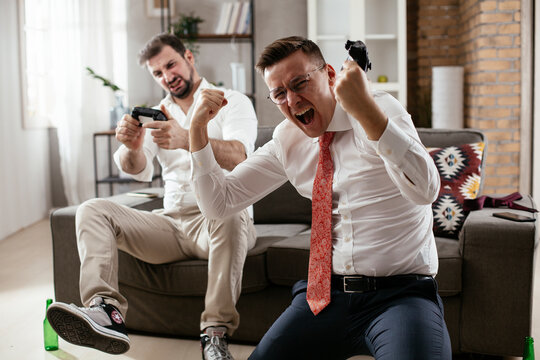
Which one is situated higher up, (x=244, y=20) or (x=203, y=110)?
(x=244, y=20)

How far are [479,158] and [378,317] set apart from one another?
52.6 inches

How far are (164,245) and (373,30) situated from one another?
3.14 metres

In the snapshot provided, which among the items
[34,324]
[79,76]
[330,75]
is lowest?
[34,324]

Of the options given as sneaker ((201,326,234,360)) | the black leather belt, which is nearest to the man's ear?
the black leather belt

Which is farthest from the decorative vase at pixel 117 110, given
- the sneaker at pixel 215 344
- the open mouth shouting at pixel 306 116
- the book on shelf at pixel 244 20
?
the open mouth shouting at pixel 306 116

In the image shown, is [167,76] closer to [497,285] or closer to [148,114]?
[148,114]

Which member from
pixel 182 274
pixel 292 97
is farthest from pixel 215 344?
pixel 292 97

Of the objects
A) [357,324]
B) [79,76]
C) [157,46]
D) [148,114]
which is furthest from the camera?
[79,76]

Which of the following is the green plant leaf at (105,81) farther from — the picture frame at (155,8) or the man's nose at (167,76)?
the man's nose at (167,76)

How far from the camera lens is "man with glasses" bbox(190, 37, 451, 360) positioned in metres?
1.41

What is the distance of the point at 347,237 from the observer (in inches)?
59.7

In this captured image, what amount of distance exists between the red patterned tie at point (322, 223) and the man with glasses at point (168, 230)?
62 centimetres

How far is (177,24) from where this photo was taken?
5133mm

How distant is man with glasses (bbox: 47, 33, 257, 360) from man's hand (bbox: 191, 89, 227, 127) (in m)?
0.58
